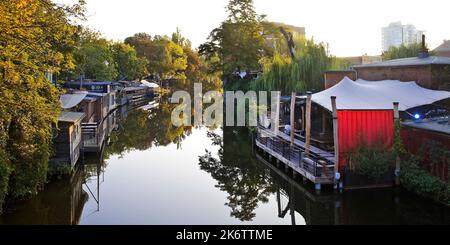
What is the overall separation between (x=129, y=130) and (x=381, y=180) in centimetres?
2483

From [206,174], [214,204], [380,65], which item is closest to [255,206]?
[214,204]

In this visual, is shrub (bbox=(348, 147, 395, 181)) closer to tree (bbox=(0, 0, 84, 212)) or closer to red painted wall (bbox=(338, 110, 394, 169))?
red painted wall (bbox=(338, 110, 394, 169))

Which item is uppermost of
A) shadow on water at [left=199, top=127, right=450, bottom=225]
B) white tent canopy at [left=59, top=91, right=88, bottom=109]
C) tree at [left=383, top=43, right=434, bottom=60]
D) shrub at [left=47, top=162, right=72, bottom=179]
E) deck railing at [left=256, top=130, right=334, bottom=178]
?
tree at [left=383, top=43, right=434, bottom=60]

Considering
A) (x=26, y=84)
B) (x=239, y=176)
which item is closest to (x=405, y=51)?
(x=239, y=176)

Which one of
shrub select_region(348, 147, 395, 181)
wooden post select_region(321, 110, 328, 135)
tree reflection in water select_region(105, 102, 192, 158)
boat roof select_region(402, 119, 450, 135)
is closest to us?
boat roof select_region(402, 119, 450, 135)

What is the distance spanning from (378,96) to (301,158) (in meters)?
5.47

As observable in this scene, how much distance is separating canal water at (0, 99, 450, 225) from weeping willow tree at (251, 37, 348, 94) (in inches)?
399

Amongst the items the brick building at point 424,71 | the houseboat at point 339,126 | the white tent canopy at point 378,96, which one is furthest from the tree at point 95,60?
the white tent canopy at point 378,96

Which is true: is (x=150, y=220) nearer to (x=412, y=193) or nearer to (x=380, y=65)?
(x=412, y=193)

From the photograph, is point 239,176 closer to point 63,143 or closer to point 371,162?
point 371,162

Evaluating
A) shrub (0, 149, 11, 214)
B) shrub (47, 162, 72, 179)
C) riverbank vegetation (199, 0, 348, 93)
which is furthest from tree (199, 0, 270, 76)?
shrub (0, 149, 11, 214)

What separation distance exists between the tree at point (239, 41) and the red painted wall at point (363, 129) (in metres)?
38.5

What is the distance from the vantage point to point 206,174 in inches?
825

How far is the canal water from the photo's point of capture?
45.7 ft
